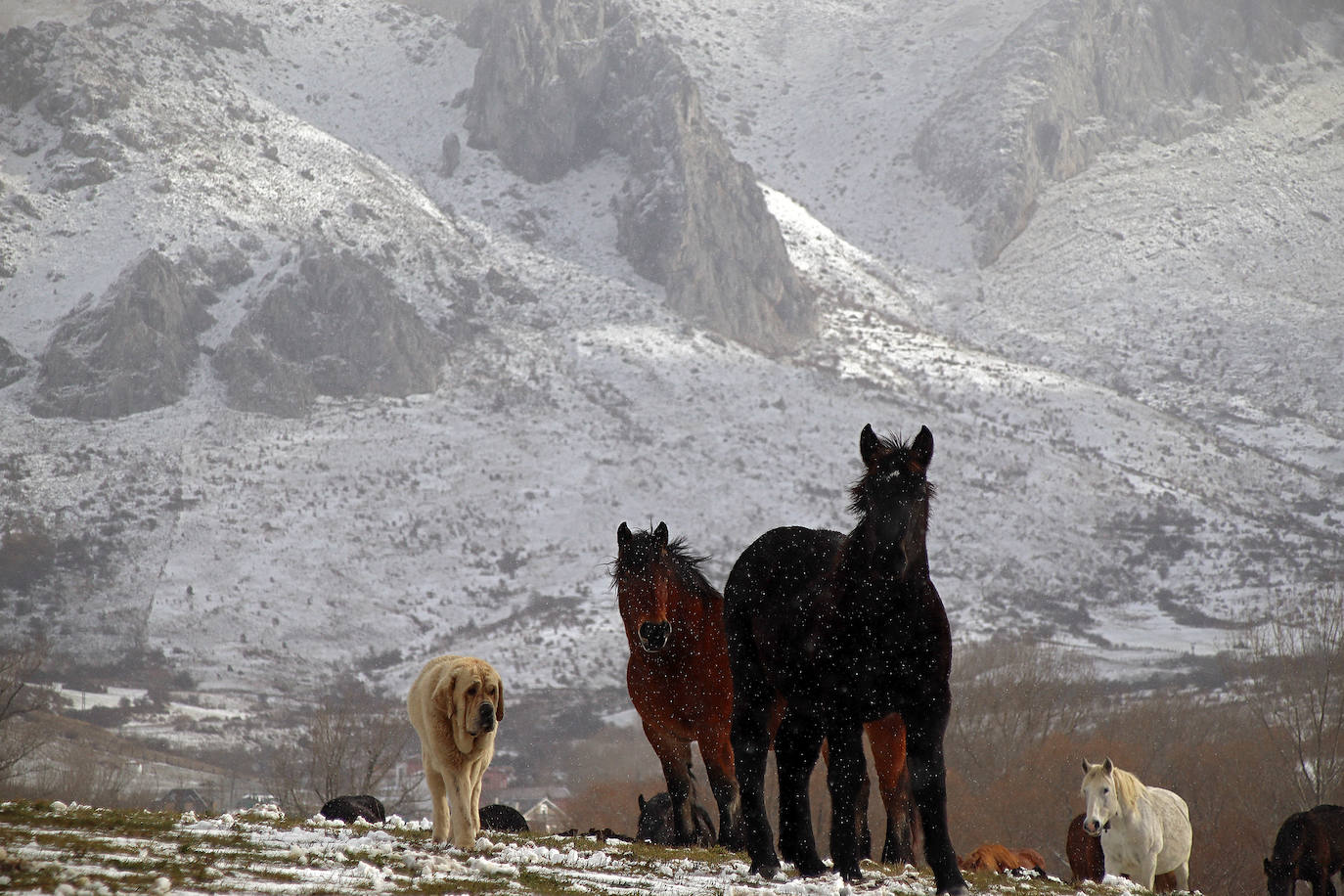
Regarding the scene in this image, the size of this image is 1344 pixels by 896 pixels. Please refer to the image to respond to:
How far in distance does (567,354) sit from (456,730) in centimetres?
12067

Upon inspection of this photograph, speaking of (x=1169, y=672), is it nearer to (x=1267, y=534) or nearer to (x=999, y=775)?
(x=1267, y=534)

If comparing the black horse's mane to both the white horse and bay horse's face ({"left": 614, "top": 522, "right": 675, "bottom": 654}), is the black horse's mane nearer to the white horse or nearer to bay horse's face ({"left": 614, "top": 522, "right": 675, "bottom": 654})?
bay horse's face ({"left": 614, "top": 522, "right": 675, "bottom": 654})

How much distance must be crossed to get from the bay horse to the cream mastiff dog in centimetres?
1119

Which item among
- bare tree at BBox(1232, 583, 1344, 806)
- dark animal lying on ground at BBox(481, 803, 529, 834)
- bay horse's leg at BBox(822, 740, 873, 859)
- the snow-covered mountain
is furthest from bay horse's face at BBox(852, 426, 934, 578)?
the snow-covered mountain

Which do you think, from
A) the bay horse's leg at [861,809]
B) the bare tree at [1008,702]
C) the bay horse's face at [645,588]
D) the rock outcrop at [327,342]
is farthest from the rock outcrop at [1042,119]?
the bay horse's face at [645,588]

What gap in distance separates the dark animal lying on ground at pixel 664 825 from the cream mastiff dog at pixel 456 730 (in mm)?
4057

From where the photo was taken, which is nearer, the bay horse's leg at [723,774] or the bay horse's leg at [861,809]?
the bay horse's leg at [861,809]

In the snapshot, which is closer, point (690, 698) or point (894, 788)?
point (690, 698)

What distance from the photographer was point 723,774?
12867 mm

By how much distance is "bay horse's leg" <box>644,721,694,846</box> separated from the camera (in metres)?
13.1

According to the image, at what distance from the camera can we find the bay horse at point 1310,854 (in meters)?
15.6

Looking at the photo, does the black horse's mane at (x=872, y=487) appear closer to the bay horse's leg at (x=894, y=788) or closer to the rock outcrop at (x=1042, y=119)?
the bay horse's leg at (x=894, y=788)

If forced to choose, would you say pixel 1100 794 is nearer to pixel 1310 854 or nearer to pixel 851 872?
pixel 1310 854

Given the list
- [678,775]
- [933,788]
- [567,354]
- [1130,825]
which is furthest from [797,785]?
[567,354]
